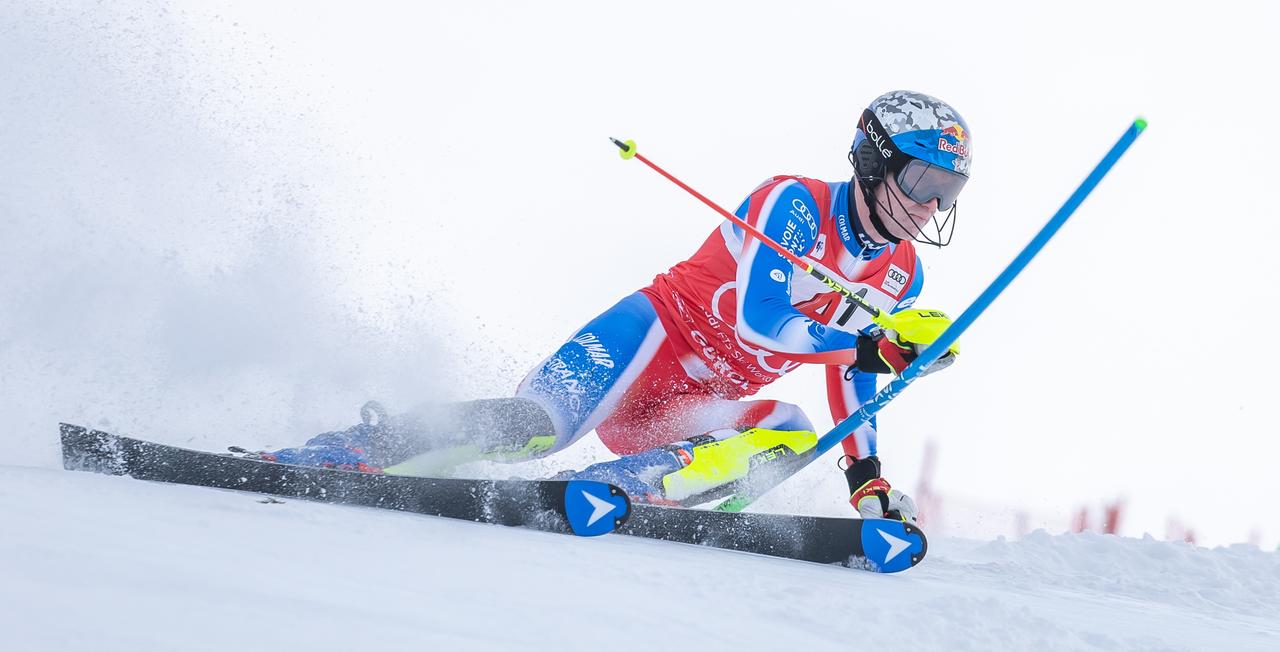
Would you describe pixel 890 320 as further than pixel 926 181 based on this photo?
No

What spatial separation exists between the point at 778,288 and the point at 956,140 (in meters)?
0.80

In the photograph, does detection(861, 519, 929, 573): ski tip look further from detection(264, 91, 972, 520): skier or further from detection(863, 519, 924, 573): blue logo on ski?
detection(264, 91, 972, 520): skier

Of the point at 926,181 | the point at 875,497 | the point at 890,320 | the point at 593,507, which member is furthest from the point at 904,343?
the point at 593,507

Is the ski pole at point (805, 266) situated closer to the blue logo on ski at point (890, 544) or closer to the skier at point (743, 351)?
the skier at point (743, 351)

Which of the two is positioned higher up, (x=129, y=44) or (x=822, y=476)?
(x=129, y=44)

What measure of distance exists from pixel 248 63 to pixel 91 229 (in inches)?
42.1

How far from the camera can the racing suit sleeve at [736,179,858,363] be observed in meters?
3.41

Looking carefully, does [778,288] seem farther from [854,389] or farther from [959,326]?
[854,389]

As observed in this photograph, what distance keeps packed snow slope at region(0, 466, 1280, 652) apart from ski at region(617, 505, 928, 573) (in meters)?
0.13

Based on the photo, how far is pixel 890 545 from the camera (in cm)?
309

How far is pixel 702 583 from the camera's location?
2.09 m

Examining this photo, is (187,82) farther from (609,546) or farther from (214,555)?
(214,555)

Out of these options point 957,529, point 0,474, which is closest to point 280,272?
point 0,474

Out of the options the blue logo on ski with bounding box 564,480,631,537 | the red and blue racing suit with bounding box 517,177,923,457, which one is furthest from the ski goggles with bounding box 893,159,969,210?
the blue logo on ski with bounding box 564,480,631,537
